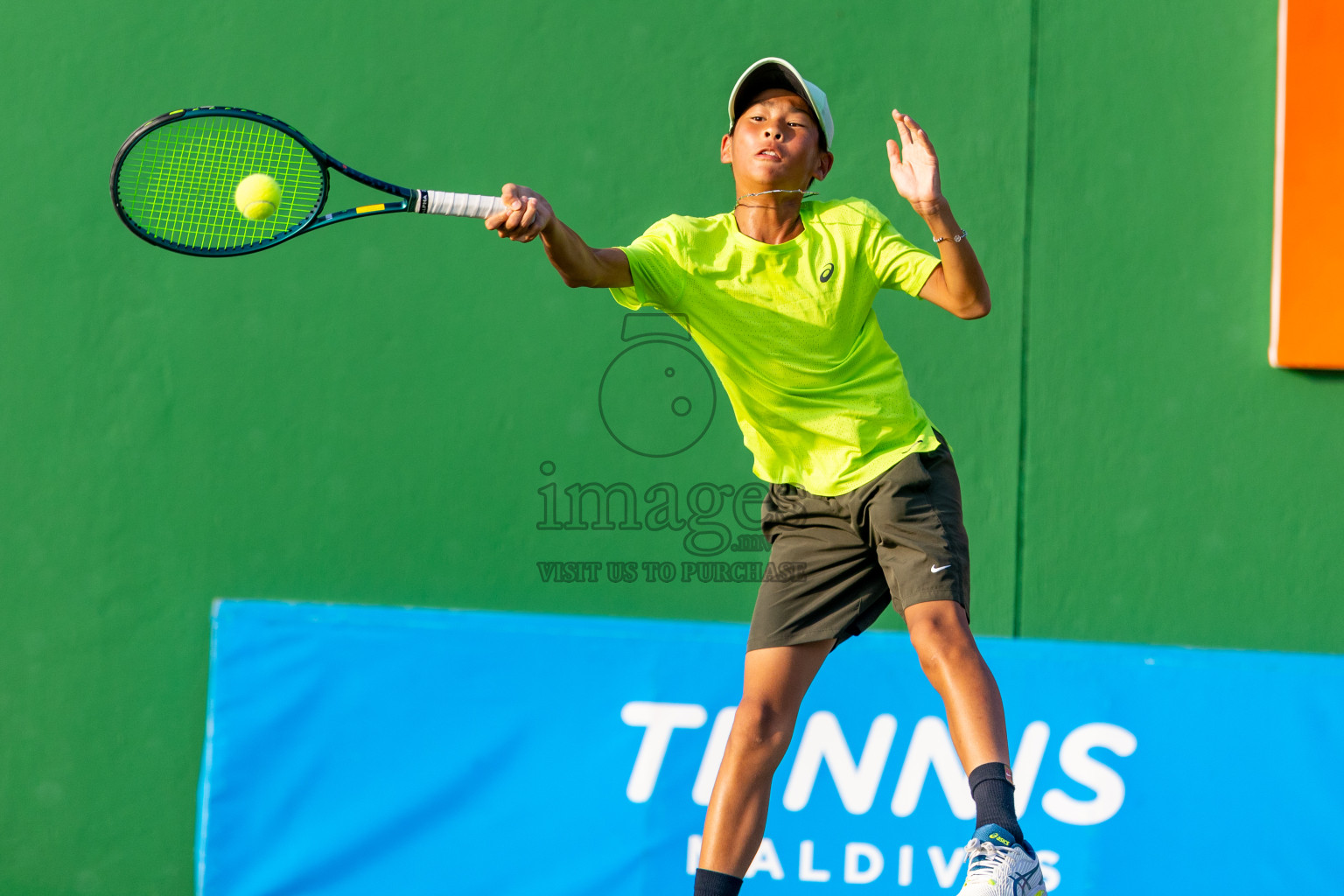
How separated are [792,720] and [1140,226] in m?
2.63

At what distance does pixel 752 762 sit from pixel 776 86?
158cm

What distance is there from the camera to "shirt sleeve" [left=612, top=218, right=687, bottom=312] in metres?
2.70

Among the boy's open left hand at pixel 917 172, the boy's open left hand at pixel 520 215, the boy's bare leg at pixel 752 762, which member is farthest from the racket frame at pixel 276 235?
→ the boy's bare leg at pixel 752 762

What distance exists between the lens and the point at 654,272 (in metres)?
2.71

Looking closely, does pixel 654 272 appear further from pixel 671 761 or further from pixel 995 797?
pixel 671 761

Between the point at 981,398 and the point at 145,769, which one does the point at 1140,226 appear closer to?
the point at 981,398

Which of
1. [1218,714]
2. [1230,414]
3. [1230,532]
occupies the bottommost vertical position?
[1218,714]

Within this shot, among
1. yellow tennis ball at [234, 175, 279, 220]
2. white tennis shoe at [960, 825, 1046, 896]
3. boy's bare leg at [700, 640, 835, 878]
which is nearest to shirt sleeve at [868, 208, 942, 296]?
boy's bare leg at [700, 640, 835, 878]

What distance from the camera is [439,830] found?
4059 mm

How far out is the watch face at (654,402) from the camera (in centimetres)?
445

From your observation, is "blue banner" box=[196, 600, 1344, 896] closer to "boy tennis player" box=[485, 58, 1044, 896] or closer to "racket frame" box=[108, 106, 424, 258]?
"boy tennis player" box=[485, 58, 1044, 896]

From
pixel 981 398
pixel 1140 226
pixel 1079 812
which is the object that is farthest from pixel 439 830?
pixel 1140 226

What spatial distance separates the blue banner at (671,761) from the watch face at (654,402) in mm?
704

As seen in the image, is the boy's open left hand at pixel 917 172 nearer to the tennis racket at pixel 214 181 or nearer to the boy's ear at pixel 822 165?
the boy's ear at pixel 822 165
